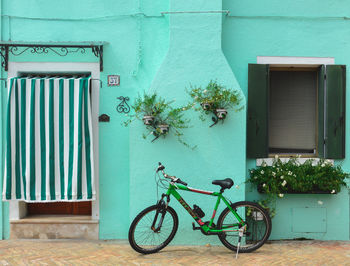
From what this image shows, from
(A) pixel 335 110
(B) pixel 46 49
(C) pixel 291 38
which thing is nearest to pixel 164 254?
(A) pixel 335 110

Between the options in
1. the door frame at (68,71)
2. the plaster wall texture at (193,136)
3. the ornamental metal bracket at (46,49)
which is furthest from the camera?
the door frame at (68,71)

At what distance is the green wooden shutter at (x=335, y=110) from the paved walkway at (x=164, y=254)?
59.6 inches

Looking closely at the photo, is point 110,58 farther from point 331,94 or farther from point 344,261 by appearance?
point 344,261

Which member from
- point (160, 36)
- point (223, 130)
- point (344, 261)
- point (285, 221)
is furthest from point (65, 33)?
point (344, 261)

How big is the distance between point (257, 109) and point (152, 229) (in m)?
2.45

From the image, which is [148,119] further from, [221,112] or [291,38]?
[291,38]

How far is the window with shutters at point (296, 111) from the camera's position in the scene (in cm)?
550

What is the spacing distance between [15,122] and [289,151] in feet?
14.6

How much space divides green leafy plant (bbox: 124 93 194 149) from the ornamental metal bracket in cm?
97

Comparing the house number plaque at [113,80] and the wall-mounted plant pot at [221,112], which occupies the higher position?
the house number plaque at [113,80]

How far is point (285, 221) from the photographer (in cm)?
559

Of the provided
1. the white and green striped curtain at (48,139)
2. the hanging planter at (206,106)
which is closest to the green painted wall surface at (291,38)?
the hanging planter at (206,106)

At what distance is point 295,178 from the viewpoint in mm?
5316

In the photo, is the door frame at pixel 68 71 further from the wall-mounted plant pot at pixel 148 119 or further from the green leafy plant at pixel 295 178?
the green leafy plant at pixel 295 178
